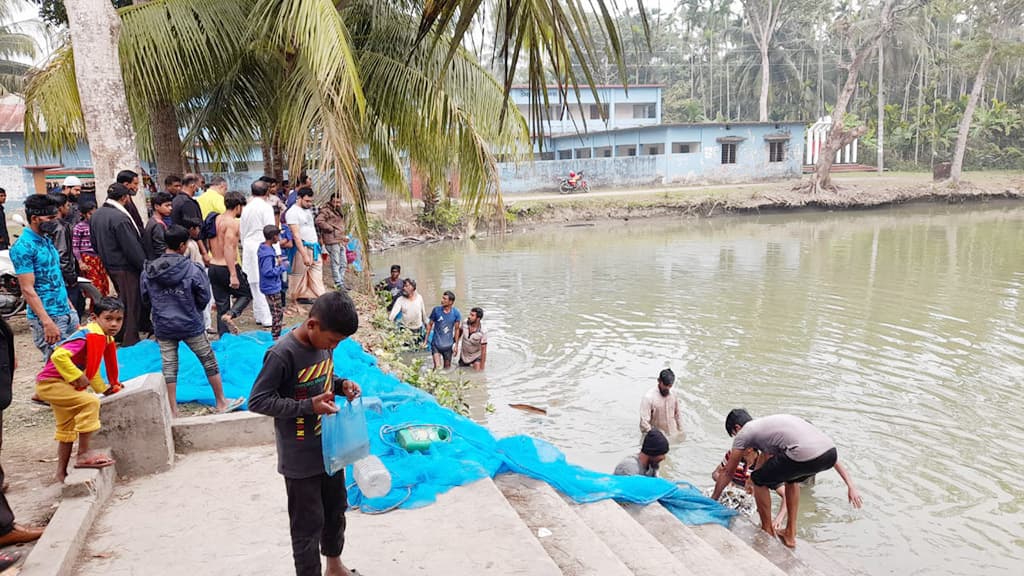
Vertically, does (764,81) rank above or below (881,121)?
above

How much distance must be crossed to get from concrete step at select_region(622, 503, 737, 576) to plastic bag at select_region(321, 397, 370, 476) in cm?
233

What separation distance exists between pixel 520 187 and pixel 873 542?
101 ft

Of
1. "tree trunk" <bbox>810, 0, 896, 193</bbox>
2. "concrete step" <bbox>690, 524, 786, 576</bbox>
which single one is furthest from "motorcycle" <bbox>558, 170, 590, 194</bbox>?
"concrete step" <bbox>690, 524, 786, 576</bbox>

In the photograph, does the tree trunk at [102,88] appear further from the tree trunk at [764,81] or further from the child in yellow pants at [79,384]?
the tree trunk at [764,81]

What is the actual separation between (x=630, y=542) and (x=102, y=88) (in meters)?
7.26

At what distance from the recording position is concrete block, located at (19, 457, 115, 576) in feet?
11.4

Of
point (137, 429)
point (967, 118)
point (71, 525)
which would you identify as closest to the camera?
point (71, 525)

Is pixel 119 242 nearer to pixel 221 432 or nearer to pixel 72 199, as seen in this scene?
pixel 221 432

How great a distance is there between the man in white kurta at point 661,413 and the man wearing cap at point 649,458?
4.79 feet

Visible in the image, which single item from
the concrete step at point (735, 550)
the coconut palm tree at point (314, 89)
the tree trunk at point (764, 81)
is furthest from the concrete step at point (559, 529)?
the tree trunk at point (764, 81)

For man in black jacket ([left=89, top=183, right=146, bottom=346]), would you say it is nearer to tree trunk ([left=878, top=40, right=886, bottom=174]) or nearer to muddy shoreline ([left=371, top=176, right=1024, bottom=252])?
muddy shoreline ([left=371, top=176, right=1024, bottom=252])

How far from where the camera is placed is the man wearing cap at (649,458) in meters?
6.36

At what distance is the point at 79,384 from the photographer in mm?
4277

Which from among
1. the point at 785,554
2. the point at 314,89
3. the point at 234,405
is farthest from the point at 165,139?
the point at 785,554
